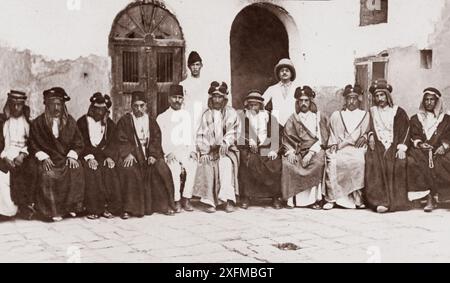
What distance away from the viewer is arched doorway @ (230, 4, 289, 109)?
9.27m

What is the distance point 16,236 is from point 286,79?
3.93m

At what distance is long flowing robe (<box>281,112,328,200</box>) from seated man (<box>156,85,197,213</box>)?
1172mm

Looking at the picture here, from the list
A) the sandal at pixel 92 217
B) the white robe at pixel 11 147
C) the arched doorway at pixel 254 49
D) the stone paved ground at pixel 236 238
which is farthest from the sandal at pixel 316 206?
the white robe at pixel 11 147

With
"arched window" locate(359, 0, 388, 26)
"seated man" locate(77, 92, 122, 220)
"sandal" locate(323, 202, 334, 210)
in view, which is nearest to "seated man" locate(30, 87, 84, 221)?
"seated man" locate(77, 92, 122, 220)

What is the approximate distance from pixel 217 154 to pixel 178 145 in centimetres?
50

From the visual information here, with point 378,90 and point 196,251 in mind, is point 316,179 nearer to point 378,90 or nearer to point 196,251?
point 378,90

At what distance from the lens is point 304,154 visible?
7.63 metres

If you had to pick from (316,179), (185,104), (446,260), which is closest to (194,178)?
(185,104)

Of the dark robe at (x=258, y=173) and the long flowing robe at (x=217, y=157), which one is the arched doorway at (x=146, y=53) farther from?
the dark robe at (x=258, y=173)

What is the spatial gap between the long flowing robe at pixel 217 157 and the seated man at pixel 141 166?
0.42 metres

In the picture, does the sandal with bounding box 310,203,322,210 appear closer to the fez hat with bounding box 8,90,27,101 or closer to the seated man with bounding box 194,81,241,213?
the seated man with bounding box 194,81,241,213

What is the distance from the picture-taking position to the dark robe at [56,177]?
22.4 feet

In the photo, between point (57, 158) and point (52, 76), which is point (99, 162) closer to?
point (57, 158)

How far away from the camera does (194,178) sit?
24.5 ft
